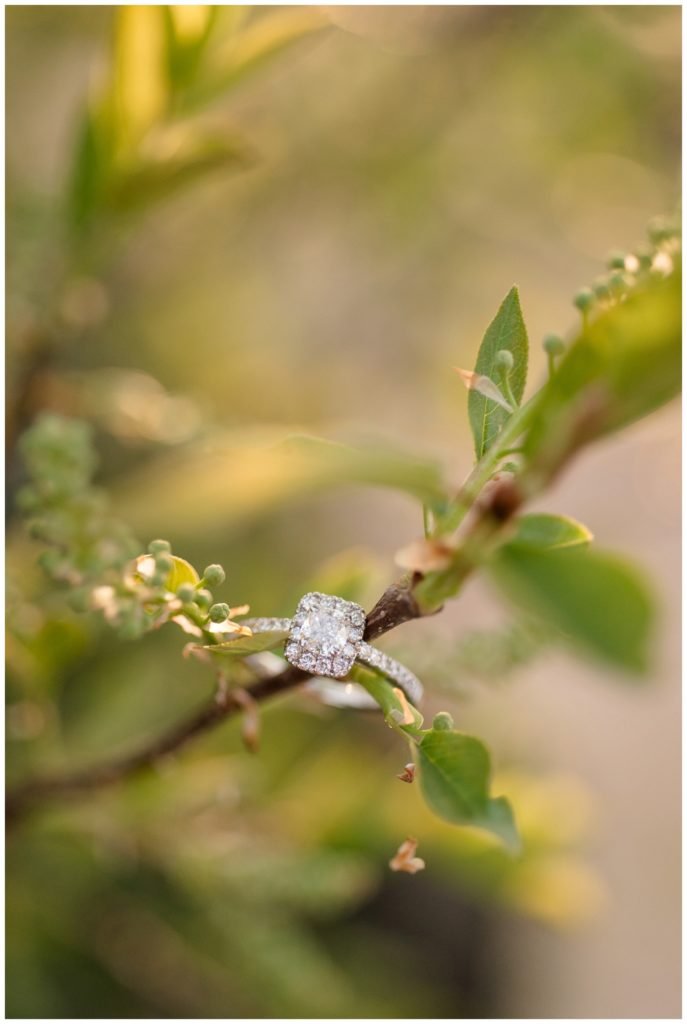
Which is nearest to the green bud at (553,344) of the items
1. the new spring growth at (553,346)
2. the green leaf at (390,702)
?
the new spring growth at (553,346)

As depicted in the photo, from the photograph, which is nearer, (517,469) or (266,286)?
(517,469)

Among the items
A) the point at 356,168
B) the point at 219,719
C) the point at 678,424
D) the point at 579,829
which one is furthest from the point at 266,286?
the point at 219,719

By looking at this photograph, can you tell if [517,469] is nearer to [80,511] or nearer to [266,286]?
[80,511]

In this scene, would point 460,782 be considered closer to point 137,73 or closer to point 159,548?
point 159,548

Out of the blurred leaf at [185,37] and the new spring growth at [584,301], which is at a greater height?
the blurred leaf at [185,37]

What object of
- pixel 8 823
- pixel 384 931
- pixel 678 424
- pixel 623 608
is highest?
pixel 678 424

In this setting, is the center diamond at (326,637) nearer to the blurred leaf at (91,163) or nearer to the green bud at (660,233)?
the green bud at (660,233)

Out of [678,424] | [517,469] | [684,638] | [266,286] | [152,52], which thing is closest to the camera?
[517,469]

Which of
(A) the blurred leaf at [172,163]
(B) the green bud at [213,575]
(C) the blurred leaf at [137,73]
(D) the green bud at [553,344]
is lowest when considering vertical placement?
(B) the green bud at [213,575]
